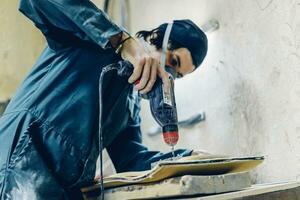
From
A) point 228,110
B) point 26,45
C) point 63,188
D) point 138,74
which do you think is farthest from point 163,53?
point 26,45

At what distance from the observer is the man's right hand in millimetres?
1026

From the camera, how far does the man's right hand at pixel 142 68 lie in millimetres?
1026

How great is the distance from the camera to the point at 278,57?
1.26m

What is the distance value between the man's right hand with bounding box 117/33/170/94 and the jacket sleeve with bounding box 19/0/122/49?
0.16 feet

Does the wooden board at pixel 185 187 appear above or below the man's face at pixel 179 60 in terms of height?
below

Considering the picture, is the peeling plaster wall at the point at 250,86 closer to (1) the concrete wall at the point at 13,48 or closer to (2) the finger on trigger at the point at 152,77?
(2) the finger on trigger at the point at 152,77

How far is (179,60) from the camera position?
1458 millimetres

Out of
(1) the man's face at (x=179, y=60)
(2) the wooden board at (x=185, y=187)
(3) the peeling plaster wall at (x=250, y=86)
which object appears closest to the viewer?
(2) the wooden board at (x=185, y=187)

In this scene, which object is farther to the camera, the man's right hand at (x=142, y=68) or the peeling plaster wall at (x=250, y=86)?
the peeling plaster wall at (x=250, y=86)

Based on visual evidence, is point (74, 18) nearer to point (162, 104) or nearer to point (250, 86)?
point (162, 104)

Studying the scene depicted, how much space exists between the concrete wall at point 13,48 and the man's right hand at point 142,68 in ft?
5.70

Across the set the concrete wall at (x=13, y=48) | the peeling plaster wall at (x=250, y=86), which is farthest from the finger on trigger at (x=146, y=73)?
the concrete wall at (x=13, y=48)

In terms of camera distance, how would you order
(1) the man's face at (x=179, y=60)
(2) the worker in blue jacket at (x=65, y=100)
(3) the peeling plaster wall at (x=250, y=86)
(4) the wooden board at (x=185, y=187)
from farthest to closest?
(1) the man's face at (x=179, y=60), (3) the peeling plaster wall at (x=250, y=86), (2) the worker in blue jacket at (x=65, y=100), (4) the wooden board at (x=185, y=187)

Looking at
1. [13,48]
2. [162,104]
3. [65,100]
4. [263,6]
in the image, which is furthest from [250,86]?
[13,48]
